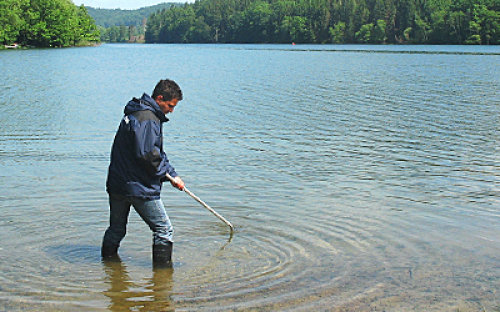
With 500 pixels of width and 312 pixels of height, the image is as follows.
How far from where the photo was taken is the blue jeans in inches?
261

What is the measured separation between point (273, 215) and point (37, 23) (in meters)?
112

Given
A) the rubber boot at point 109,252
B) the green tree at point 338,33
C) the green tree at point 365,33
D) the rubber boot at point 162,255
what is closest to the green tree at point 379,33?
the green tree at point 365,33

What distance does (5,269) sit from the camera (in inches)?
285

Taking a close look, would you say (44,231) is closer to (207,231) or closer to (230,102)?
(207,231)

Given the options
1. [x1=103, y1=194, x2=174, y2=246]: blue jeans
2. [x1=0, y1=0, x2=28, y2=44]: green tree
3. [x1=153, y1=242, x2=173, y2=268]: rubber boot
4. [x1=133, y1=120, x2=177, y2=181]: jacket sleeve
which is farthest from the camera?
[x1=0, y1=0, x2=28, y2=44]: green tree

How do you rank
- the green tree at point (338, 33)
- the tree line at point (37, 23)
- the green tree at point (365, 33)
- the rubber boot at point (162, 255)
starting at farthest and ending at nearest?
the green tree at point (338, 33) → the green tree at point (365, 33) → the tree line at point (37, 23) → the rubber boot at point (162, 255)

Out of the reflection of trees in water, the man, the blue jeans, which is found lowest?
the reflection of trees in water

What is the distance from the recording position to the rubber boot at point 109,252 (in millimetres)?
7490

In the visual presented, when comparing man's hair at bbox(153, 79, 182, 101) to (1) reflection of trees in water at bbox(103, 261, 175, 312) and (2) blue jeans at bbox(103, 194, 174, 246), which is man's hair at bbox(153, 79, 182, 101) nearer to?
(2) blue jeans at bbox(103, 194, 174, 246)

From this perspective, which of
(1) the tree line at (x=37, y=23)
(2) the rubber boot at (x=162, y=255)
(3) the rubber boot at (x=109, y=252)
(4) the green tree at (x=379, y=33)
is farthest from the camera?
(4) the green tree at (x=379, y=33)

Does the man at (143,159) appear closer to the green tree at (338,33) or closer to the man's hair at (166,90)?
the man's hair at (166,90)

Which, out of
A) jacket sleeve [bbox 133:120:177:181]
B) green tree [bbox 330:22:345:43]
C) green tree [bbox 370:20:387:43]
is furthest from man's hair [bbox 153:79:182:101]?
green tree [bbox 330:22:345:43]

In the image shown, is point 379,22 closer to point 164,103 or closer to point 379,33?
point 379,33

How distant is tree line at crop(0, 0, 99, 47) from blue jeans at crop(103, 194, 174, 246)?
101 meters
